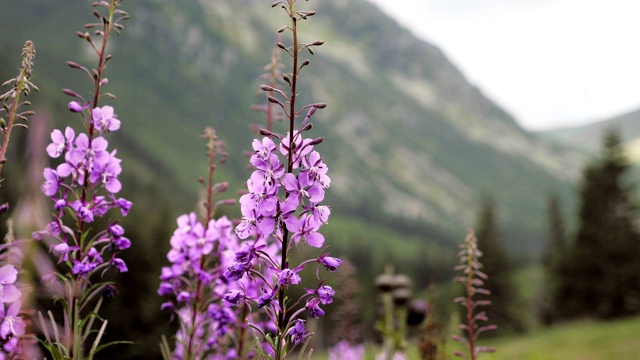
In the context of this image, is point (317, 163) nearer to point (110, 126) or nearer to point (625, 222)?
point (110, 126)

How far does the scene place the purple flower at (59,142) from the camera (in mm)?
3533

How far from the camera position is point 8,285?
2838 millimetres

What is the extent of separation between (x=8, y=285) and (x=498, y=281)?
60673mm

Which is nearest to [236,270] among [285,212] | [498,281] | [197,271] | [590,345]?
[285,212]

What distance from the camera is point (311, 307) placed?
9.30 feet

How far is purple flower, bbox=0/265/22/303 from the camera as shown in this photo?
2.75 meters

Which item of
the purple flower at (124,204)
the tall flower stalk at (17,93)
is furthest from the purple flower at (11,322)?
the purple flower at (124,204)

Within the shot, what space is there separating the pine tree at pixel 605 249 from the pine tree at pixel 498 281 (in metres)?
6.65

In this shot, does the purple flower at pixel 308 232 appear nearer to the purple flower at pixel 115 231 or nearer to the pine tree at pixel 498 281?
the purple flower at pixel 115 231

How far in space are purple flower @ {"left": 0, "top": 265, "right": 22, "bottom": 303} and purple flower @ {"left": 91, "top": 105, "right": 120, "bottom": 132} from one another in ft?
3.89

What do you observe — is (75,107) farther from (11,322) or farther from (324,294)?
(324,294)

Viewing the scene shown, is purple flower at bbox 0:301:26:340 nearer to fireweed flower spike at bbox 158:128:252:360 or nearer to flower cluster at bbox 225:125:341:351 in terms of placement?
flower cluster at bbox 225:125:341:351

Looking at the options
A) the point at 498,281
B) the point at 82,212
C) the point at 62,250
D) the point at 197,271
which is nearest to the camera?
the point at 62,250

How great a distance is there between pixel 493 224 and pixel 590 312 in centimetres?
1353
